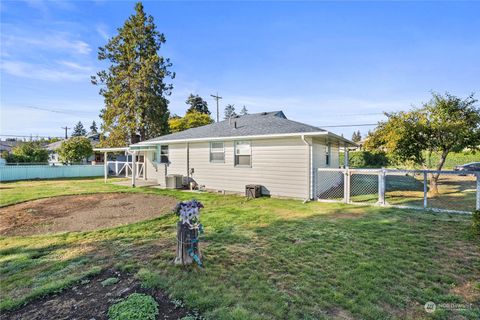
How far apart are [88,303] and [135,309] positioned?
26.3 inches

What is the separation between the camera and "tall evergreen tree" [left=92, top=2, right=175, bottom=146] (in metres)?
22.9

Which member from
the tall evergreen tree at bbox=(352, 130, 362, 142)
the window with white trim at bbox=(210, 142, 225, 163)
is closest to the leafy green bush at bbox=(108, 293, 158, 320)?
the window with white trim at bbox=(210, 142, 225, 163)

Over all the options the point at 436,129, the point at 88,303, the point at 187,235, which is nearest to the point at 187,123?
the point at 436,129

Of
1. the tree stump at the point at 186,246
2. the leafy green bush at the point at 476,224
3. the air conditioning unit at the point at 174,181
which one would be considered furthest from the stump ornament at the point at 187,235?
the air conditioning unit at the point at 174,181

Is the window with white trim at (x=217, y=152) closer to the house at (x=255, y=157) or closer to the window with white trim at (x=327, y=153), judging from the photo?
the house at (x=255, y=157)

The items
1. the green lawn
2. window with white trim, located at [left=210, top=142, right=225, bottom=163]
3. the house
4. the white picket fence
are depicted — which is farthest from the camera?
the white picket fence

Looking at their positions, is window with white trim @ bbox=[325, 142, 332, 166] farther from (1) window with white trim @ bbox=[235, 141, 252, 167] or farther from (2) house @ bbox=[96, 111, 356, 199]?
(1) window with white trim @ bbox=[235, 141, 252, 167]

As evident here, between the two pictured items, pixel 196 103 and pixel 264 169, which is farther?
pixel 196 103

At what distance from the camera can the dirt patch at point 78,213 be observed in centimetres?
617

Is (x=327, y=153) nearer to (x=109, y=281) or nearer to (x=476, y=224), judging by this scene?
(x=476, y=224)

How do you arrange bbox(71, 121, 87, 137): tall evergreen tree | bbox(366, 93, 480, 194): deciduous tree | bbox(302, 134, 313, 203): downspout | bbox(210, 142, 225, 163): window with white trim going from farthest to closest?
bbox(71, 121, 87, 137): tall evergreen tree, bbox(210, 142, 225, 163): window with white trim, bbox(366, 93, 480, 194): deciduous tree, bbox(302, 134, 313, 203): downspout

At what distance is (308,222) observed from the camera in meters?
6.14

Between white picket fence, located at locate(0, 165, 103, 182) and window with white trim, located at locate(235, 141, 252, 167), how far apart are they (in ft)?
55.9

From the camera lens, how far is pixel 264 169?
10.0 metres
